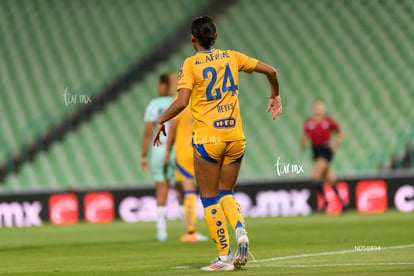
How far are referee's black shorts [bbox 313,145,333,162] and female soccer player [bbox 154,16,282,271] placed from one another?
11.2 m

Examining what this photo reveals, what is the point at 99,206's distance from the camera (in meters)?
20.4

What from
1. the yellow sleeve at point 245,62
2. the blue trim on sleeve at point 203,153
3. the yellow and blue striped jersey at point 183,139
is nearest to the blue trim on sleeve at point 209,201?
the blue trim on sleeve at point 203,153

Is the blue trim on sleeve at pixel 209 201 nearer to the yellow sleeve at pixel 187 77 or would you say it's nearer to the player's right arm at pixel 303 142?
the yellow sleeve at pixel 187 77

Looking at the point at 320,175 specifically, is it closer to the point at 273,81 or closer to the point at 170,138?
Result: the point at 170,138

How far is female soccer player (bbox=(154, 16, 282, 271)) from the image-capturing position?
8.61m

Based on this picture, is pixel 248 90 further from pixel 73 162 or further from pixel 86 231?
pixel 86 231

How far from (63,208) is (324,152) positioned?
5.14 meters

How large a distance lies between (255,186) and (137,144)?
4281 millimetres

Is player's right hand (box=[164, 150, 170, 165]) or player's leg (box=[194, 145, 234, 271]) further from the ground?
player's right hand (box=[164, 150, 170, 165])

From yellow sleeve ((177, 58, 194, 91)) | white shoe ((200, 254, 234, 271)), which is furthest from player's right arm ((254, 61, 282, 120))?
white shoe ((200, 254, 234, 271))

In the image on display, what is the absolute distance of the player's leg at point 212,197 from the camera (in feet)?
28.6

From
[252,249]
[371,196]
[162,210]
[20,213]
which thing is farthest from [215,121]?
[20,213]

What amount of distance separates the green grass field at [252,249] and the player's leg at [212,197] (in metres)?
0.30

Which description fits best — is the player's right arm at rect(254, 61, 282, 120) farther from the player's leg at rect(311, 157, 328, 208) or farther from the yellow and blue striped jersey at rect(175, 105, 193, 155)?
the player's leg at rect(311, 157, 328, 208)
